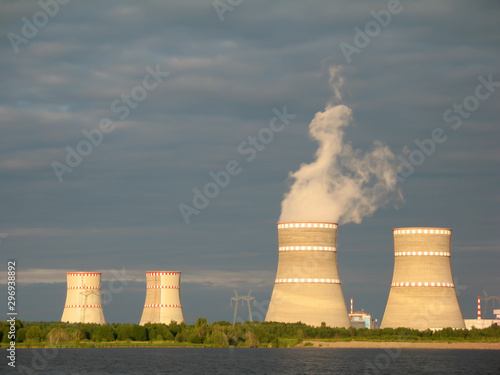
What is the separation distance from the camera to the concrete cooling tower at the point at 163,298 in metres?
69.9

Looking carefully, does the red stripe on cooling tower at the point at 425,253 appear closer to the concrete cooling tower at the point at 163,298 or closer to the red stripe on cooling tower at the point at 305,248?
the red stripe on cooling tower at the point at 305,248

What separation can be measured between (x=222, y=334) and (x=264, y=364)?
412 inches

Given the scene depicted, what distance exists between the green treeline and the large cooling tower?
138cm

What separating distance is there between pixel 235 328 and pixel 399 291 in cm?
1155

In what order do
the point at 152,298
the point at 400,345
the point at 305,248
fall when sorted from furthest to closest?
the point at 152,298
the point at 400,345
the point at 305,248

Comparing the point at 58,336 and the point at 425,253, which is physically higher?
the point at 425,253

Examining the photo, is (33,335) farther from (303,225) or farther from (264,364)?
(303,225)

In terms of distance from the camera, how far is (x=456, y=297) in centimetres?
5572

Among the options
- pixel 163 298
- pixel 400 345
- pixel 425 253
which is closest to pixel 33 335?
pixel 163 298

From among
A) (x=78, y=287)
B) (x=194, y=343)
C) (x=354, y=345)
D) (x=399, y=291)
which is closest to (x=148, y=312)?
(x=78, y=287)

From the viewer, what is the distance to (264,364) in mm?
46969

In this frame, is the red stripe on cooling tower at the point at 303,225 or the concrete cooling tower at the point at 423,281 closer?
the red stripe on cooling tower at the point at 303,225

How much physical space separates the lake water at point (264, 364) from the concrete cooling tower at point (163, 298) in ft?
41.9

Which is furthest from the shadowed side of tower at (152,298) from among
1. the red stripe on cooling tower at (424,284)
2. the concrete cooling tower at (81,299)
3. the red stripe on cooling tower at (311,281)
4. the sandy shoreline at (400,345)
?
the red stripe on cooling tower at (424,284)
